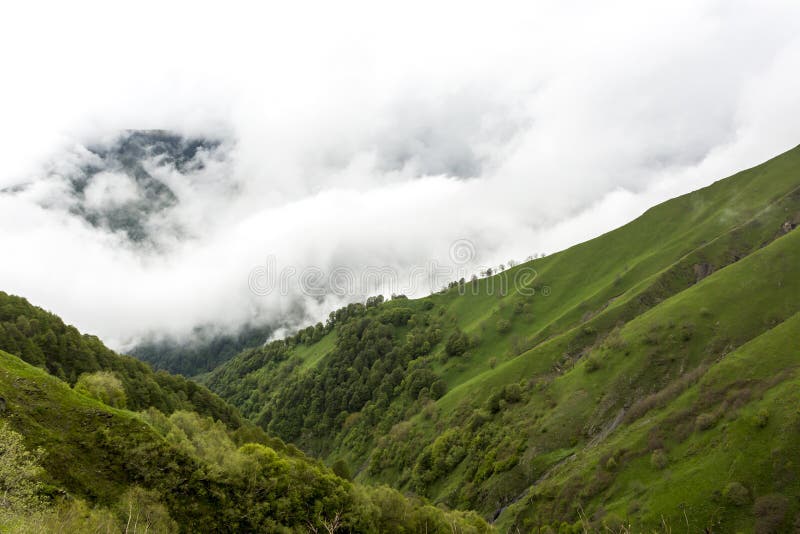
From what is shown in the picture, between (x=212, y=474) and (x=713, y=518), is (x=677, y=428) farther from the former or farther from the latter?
(x=212, y=474)

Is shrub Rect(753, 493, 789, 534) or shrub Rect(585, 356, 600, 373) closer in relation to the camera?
shrub Rect(753, 493, 789, 534)

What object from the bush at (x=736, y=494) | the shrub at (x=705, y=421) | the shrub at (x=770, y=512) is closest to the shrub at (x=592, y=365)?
the shrub at (x=705, y=421)

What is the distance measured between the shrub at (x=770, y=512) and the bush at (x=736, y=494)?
1607 mm

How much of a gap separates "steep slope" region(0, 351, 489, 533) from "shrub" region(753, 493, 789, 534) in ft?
169

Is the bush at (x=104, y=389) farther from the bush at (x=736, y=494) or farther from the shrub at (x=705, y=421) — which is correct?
the shrub at (x=705, y=421)

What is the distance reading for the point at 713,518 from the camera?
256ft

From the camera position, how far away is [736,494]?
78125 mm

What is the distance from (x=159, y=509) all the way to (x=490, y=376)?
152361mm

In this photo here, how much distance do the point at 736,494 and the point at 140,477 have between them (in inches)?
3897

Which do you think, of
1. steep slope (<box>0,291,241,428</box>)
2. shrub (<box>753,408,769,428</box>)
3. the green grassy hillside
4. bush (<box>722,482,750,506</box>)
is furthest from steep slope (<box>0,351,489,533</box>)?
shrub (<box>753,408,769,428</box>)

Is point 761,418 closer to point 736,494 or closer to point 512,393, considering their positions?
point 736,494

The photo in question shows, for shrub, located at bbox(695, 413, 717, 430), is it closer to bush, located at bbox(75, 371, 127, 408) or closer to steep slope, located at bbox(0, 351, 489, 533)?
steep slope, located at bbox(0, 351, 489, 533)

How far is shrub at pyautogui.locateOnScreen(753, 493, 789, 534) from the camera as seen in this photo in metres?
73.4

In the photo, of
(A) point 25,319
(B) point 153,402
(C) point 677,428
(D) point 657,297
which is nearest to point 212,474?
(B) point 153,402
